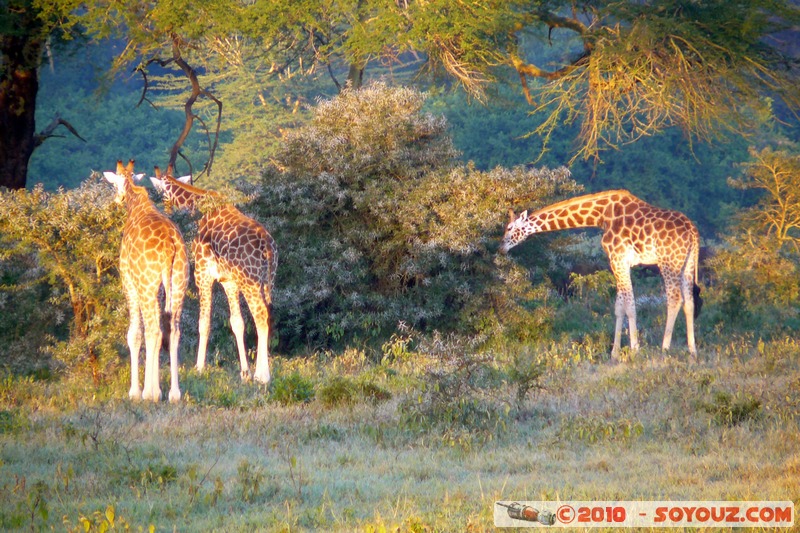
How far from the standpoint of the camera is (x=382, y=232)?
1438 cm

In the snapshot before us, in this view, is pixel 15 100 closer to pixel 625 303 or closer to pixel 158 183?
pixel 158 183

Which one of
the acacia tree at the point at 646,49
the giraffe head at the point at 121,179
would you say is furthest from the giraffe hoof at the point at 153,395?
the acacia tree at the point at 646,49

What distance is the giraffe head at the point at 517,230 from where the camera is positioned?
46.7ft

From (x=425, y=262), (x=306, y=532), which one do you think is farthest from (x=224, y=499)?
(x=425, y=262)

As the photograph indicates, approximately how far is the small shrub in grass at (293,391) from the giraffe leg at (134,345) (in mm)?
1504

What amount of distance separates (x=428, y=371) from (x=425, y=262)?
16.4ft

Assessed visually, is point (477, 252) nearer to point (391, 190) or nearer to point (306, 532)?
point (391, 190)

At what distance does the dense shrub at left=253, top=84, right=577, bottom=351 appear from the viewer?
14062 millimetres

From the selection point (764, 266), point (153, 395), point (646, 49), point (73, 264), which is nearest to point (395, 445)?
point (153, 395)

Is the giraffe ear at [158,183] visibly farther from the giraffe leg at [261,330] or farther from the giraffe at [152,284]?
the giraffe at [152,284]

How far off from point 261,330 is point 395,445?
13.5 ft

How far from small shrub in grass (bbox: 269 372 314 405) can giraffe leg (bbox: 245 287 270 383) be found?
49.2 inches

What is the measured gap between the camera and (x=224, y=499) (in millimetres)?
6371

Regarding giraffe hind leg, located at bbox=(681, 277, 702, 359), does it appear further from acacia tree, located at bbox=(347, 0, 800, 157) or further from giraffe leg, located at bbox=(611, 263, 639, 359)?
acacia tree, located at bbox=(347, 0, 800, 157)
